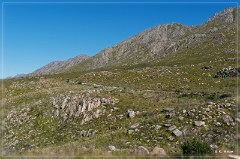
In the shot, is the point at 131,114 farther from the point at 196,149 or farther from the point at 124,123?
the point at 196,149

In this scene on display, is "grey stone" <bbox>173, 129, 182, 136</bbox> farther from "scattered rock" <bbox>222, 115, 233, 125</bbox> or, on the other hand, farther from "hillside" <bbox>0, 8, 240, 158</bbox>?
"scattered rock" <bbox>222, 115, 233, 125</bbox>

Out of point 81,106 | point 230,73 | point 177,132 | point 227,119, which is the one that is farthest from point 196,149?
point 230,73

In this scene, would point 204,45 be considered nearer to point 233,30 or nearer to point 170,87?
point 233,30

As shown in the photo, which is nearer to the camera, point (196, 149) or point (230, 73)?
point (196, 149)

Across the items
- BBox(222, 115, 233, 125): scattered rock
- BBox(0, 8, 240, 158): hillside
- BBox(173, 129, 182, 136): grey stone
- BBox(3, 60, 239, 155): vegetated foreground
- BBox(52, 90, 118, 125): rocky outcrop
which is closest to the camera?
BBox(0, 8, 240, 158): hillside

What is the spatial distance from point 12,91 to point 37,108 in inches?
1211

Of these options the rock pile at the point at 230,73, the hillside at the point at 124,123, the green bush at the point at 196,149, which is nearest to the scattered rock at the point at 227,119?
the hillside at the point at 124,123

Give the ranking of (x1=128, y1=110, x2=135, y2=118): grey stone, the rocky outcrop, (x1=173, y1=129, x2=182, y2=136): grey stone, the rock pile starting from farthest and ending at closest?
1. the rock pile
2. the rocky outcrop
3. (x1=128, y1=110, x2=135, y2=118): grey stone
4. (x1=173, y1=129, x2=182, y2=136): grey stone

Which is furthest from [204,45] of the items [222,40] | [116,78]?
[116,78]

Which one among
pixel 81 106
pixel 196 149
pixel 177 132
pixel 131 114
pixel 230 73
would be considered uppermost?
pixel 230 73

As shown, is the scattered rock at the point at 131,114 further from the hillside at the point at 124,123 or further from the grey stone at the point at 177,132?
the grey stone at the point at 177,132

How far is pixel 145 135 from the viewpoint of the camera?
17.8 m

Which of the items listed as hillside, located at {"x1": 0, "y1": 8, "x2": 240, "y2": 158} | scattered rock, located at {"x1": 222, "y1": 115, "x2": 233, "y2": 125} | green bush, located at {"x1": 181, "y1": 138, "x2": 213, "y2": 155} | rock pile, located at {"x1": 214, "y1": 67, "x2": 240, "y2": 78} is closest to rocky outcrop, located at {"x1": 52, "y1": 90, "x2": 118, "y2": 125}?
hillside, located at {"x1": 0, "y1": 8, "x2": 240, "y2": 158}

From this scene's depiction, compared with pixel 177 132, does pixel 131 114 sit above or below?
above
